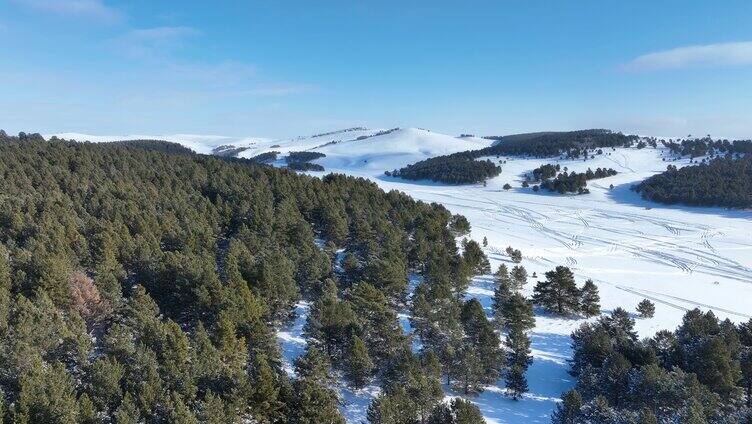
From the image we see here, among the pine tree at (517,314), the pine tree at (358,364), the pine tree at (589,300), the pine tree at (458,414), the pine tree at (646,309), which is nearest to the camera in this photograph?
the pine tree at (458,414)

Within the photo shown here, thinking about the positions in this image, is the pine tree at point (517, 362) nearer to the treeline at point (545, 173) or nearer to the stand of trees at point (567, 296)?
the stand of trees at point (567, 296)

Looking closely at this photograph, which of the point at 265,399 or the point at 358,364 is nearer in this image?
the point at 265,399

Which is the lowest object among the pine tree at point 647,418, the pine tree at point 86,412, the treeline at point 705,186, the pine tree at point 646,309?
the pine tree at point 646,309

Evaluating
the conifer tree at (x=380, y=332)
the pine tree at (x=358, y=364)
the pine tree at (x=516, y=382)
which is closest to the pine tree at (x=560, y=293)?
the pine tree at (x=516, y=382)

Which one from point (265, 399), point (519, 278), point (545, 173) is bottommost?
point (265, 399)

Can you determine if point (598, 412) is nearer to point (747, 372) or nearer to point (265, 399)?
point (747, 372)

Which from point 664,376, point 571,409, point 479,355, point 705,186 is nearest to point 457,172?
point 705,186

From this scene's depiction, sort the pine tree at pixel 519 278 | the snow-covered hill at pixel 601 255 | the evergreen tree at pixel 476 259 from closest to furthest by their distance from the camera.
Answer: the snow-covered hill at pixel 601 255 < the pine tree at pixel 519 278 < the evergreen tree at pixel 476 259
